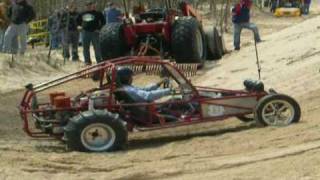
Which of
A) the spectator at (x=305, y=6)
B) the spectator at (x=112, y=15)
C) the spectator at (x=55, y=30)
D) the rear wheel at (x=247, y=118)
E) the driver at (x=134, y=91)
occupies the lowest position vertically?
the spectator at (x=305, y=6)

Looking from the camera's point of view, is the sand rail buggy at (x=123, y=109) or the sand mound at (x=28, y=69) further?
the sand mound at (x=28, y=69)

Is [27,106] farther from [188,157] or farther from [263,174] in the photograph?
[263,174]

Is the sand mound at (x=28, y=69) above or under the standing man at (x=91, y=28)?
under

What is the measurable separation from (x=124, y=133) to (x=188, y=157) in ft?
4.09

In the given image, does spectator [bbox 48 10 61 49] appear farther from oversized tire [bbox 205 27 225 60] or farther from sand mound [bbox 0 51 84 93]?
oversized tire [bbox 205 27 225 60]

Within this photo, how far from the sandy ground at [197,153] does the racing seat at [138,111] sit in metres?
0.32

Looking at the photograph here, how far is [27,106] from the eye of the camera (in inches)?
392

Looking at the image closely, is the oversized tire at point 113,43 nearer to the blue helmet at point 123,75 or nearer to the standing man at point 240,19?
the standing man at point 240,19

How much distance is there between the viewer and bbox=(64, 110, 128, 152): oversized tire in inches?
375

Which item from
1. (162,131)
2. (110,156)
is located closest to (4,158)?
(110,156)

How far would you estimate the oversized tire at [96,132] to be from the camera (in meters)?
9.53

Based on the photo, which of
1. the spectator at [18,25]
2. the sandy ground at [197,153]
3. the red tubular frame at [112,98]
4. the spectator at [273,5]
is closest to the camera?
the sandy ground at [197,153]

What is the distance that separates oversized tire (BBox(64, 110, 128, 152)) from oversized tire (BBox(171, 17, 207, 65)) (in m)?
7.65

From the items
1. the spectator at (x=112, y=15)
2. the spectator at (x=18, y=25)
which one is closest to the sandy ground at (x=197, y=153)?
the spectator at (x=18, y=25)
